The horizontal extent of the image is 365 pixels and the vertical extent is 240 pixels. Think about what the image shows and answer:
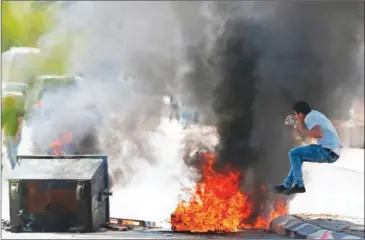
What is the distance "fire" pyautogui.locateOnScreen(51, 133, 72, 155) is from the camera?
5129 mm

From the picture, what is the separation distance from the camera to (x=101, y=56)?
5188 millimetres

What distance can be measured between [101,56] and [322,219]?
111 inches

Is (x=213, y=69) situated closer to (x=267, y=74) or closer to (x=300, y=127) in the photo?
(x=267, y=74)

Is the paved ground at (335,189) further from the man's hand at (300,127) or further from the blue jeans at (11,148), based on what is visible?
the blue jeans at (11,148)

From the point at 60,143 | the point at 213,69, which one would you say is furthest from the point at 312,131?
the point at 60,143

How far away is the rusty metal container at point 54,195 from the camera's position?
16.1ft

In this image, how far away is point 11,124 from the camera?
201 inches

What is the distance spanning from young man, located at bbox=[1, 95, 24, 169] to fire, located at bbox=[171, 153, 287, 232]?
5.59 feet

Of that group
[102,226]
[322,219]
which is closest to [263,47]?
[322,219]

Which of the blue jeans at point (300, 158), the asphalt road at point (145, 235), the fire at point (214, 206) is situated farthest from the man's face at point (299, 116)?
the asphalt road at point (145, 235)

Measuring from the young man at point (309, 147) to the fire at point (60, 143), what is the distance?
A: 216 centimetres

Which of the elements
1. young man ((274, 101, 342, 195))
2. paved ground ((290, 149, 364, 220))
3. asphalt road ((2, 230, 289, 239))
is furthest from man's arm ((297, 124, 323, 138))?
asphalt road ((2, 230, 289, 239))

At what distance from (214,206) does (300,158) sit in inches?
39.5

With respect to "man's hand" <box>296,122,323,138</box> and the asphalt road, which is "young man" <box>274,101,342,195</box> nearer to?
"man's hand" <box>296,122,323,138</box>
